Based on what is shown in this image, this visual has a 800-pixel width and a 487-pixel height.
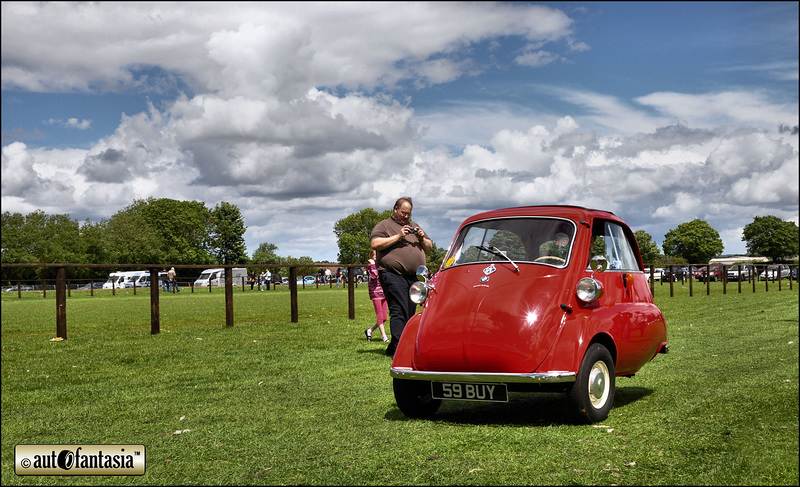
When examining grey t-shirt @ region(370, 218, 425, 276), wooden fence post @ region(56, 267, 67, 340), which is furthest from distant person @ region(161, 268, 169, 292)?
grey t-shirt @ region(370, 218, 425, 276)

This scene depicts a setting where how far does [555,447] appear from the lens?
5.19 meters

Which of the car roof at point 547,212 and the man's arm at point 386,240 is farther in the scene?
the man's arm at point 386,240

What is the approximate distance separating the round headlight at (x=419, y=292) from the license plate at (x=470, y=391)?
93cm

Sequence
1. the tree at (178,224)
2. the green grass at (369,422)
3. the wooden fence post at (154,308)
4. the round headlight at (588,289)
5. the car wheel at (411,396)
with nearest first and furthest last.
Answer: the green grass at (369,422), the round headlight at (588,289), the car wheel at (411,396), the wooden fence post at (154,308), the tree at (178,224)

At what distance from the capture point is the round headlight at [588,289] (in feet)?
20.5

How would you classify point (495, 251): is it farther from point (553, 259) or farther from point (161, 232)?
point (161, 232)

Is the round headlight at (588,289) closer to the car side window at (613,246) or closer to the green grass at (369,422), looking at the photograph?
the car side window at (613,246)

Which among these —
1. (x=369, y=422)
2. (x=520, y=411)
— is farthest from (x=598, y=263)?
(x=369, y=422)

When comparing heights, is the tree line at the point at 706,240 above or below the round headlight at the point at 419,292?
above

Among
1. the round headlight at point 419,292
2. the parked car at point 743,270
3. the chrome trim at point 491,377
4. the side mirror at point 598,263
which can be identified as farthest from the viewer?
the parked car at point 743,270

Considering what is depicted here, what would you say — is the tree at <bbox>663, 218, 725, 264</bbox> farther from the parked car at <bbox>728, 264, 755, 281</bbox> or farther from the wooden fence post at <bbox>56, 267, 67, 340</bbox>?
the wooden fence post at <bbox>56, 267, 67, 340</bbox>

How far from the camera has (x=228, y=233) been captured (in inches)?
4045

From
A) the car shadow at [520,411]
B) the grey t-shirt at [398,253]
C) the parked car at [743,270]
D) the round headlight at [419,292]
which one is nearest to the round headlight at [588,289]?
the car shadow at [520,411]

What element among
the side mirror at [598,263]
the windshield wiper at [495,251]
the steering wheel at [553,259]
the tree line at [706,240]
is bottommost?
the side mirror at [598,263]
